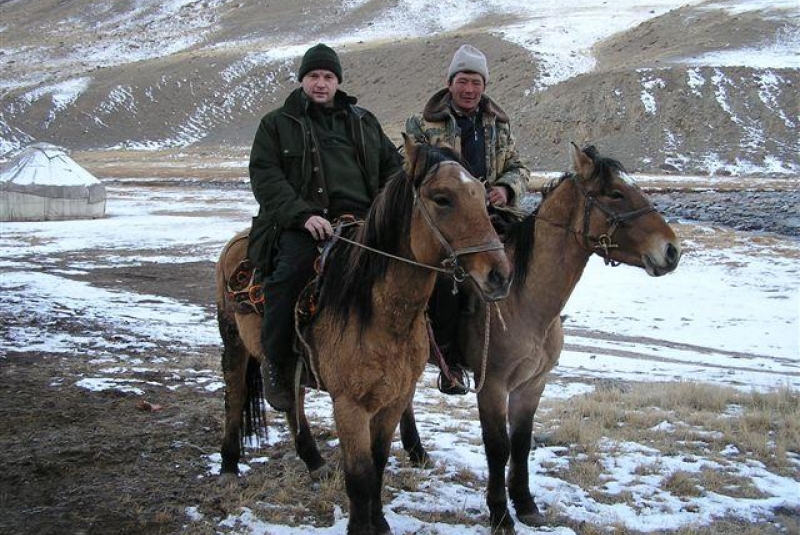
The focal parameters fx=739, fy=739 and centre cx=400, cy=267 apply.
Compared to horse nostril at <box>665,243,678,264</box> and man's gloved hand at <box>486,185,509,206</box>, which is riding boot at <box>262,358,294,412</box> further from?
horse nostril at <box>665,243,678,264</box>

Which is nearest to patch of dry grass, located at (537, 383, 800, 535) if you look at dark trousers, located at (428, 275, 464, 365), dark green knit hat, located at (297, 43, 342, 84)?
dark trousers, located at (428, 275, 464, 365)

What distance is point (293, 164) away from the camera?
14.3ft

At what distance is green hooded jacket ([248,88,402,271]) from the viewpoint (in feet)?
13.6

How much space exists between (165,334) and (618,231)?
7230mm

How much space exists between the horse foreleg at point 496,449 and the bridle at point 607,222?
1.04 metres

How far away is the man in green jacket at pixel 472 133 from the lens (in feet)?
16.3

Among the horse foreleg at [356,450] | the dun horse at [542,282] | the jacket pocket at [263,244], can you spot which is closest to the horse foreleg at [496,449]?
the dun horse at [542,282]

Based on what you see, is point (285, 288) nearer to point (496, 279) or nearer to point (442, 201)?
point (442, 201)

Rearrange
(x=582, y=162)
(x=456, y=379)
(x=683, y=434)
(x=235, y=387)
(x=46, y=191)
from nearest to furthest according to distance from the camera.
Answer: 1. (x=582, y=162)
2. (x=456, y=379)
3. (x=235, y=387)
4. (x=683, y=434)
5. (x=46, y=191)

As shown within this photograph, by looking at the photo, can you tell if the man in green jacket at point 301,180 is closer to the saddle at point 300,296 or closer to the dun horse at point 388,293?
the saddle at point 300,296

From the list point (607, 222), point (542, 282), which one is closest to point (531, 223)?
point (542, 282)

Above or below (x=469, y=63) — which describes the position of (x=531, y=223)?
below

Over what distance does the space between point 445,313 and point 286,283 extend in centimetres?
109

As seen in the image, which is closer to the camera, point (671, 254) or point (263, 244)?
point (671, 254)
